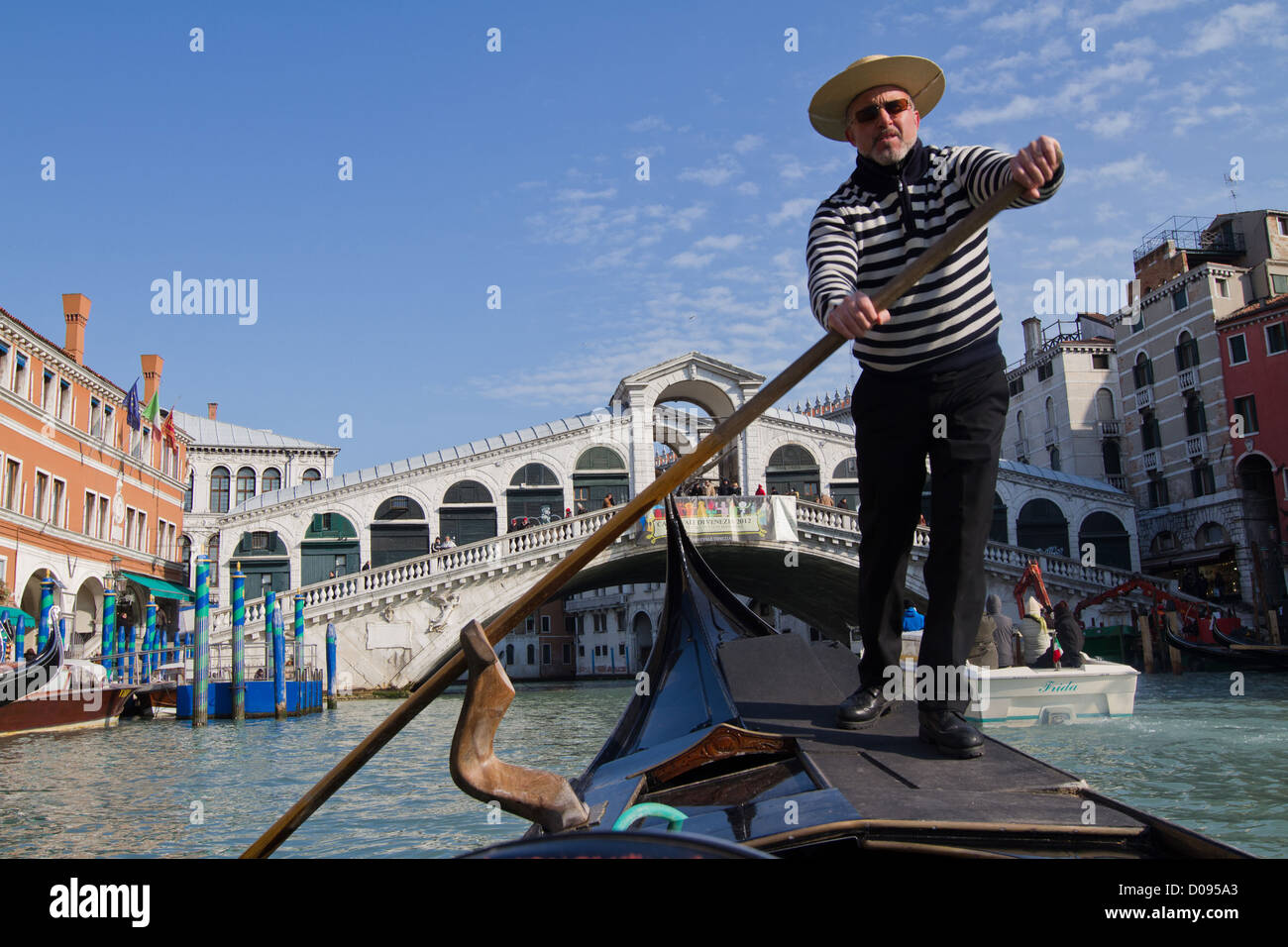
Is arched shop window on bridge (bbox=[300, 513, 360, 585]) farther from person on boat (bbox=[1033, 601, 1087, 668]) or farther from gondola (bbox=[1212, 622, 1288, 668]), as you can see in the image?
gondola (bbox=[1212, 622, 1288, 668])

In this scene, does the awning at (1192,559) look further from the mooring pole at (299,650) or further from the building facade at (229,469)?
the building facade at (229,469)

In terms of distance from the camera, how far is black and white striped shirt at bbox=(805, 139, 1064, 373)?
1.39 meters

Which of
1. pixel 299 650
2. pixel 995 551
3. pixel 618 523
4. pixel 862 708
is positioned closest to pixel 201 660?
pixel 299 650

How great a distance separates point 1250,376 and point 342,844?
1481 cm

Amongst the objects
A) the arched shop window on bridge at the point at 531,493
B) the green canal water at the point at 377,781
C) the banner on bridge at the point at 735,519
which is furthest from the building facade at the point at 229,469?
the green canal water at the point at 377,781

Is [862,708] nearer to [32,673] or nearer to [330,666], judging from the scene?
[32,673]

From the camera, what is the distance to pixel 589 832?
0.60m

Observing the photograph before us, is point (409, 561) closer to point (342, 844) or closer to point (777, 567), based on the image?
point (777, 567)

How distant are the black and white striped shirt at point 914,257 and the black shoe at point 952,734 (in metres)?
0.48

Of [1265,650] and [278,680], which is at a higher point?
[278,680]

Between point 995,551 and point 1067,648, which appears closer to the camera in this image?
point 1067,648

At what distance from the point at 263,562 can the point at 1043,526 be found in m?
12.2

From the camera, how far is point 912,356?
141 centimetres

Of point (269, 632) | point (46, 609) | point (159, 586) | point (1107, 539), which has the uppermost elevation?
point (1107, 539)
